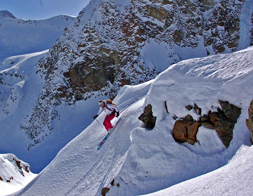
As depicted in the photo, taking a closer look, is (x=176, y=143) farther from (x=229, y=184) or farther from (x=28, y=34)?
(x=28, y=34)

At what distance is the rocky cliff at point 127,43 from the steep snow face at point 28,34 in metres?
28.3

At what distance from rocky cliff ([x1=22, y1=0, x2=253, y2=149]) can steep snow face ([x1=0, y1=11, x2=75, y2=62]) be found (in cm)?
2833

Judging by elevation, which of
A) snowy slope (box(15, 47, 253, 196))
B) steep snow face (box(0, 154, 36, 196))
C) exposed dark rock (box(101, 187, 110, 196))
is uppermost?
snowy slope (box(15, 47, 253, 196))

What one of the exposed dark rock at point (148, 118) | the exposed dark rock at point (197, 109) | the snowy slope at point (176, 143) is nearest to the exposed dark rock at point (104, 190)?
the snowy slope at point (176, 143)

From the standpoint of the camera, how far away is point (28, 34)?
55.2 meters

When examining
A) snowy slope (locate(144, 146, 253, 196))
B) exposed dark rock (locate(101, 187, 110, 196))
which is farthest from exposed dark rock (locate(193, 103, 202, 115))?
exposed dark rock (locate(101, 187, 110, 196))

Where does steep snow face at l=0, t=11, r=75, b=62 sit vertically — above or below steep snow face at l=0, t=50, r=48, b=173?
above

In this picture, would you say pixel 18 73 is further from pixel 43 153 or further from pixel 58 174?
pixel 58 174

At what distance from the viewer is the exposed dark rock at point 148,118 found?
5.26 meters

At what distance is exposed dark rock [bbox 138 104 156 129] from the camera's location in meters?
5.26

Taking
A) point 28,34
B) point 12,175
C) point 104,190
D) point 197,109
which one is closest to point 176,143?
point 197,109

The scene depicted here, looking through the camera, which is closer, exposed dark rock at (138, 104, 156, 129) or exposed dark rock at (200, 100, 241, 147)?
exposed dark rock at (200, 100, 241, 147)

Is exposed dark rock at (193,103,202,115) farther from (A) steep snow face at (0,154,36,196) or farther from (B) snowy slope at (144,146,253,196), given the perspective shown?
(A) steep snow face at (0,154,36,196)

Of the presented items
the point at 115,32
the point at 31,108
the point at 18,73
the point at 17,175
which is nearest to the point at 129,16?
the point at 115,32
